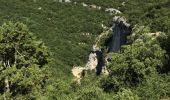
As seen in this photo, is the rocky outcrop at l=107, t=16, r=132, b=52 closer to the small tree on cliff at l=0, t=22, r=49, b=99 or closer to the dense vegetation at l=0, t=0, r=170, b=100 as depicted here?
the dense vegetation at l=0, t=0, r=170, b=100

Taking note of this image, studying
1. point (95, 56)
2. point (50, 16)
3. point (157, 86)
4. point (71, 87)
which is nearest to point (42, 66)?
point (71, 87)

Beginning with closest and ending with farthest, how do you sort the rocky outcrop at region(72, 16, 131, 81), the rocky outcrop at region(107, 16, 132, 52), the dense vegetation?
the dense vegetation < the rocky outcrop at region(107, 16, 132, 52) < the rocky outcrop at region(72, 16, 131, 81)

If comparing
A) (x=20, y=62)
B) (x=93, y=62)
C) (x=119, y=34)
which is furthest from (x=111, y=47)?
(x=20, y=62)

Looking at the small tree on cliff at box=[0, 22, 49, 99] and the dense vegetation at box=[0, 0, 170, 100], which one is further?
the small tree on cliff at box=[0, 22, 49, 99]

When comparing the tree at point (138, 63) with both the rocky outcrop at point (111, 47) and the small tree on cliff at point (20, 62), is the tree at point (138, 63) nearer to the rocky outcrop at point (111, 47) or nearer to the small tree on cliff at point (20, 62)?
the small tree on cliff at point (20, 62)

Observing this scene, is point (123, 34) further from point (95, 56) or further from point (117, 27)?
point (95, 56)

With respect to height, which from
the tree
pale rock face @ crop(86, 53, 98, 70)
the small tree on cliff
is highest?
the tree

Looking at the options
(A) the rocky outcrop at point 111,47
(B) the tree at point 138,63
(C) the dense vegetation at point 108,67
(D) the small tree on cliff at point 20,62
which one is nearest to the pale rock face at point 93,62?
(A) the rocky outcrop at point 111,47

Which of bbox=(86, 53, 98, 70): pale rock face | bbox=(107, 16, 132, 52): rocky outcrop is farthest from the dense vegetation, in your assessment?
bbox=(86, 53, 98, 70): pale rock face
